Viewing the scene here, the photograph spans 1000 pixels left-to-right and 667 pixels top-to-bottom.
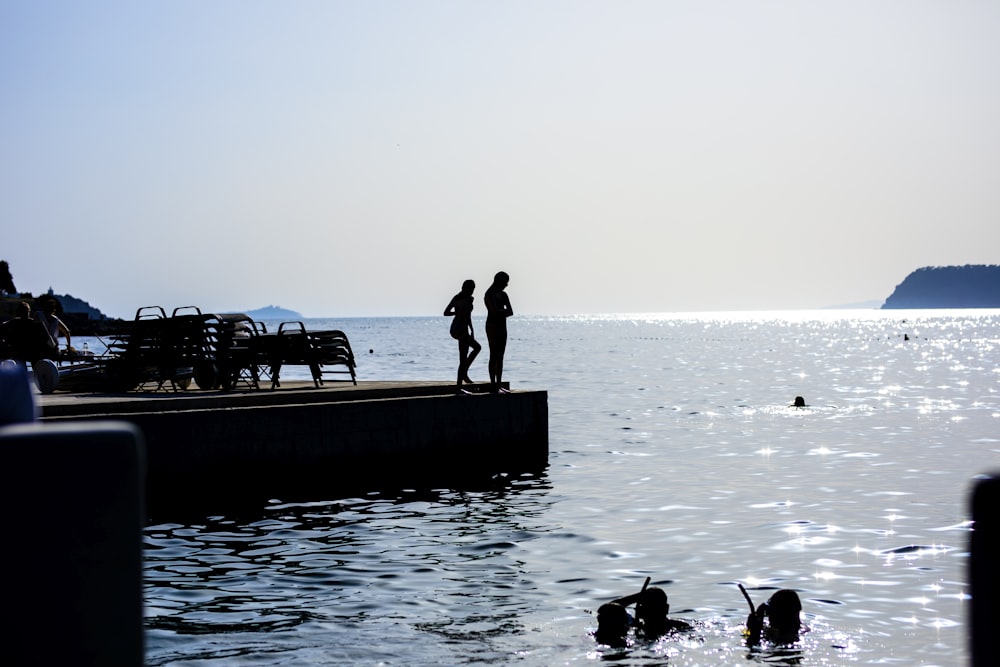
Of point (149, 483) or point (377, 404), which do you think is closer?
point (149, 483)

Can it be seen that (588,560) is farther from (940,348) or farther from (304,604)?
(940,348)

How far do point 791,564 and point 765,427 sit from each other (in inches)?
841

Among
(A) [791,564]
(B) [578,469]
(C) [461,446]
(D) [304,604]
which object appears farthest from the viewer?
(B) [578,469]

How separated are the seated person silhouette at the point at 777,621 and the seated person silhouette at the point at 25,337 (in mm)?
13600

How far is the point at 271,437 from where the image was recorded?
17328 millimetres

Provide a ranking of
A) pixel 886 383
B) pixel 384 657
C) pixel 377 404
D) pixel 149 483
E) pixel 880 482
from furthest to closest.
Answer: pixel 886 383, pixel 880 482, pixel 377 404, pixel 149 483, pixel 384 657

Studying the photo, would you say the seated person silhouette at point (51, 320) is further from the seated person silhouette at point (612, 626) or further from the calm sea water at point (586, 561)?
the seated person silhouette at point (612, 626)

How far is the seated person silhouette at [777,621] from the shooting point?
9750mm

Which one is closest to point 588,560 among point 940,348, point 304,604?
point 304,604

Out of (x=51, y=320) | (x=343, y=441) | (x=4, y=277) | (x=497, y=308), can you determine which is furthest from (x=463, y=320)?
(x=4, y=277)

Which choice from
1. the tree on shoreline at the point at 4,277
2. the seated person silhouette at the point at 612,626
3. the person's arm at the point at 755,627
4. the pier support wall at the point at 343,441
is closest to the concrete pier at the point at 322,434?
the pier support wall at the point at 343,441

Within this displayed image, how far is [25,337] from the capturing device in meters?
19.1

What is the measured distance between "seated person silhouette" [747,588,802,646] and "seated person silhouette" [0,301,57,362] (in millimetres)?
13600

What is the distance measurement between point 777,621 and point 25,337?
45.6 feet
